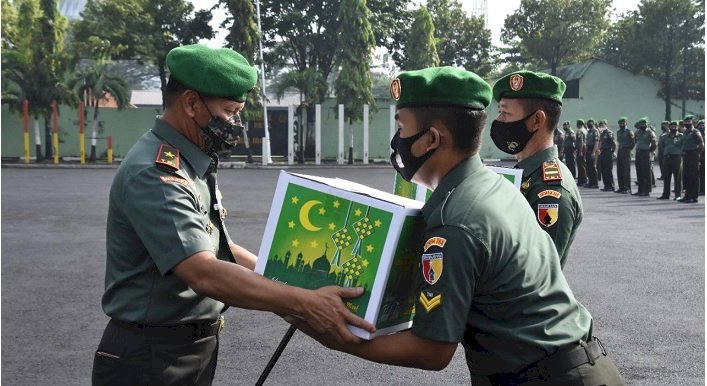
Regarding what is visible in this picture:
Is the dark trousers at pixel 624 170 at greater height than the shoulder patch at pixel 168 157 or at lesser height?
lesser

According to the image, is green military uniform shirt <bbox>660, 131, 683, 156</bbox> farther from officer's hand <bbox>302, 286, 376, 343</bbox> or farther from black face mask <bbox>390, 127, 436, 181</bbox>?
officer's hand <bbox>302, 286, 376, 343</bbox>

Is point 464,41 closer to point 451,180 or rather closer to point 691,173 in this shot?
point 691,173

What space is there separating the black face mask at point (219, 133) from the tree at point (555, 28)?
53612mm

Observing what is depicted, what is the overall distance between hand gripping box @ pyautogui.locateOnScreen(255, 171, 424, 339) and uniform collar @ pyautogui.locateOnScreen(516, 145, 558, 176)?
1.36 metres

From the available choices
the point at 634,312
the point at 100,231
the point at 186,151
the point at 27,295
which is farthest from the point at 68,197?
the point at 186,151

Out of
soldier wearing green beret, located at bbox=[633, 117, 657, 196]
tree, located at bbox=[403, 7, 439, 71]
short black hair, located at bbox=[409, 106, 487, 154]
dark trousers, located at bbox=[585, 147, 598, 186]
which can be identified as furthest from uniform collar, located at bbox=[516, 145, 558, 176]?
tree, located at bbox=[403, 7, 439, 71]

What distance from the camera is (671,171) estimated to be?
62.4 feet

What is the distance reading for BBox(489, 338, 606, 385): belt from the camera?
7.02 ft

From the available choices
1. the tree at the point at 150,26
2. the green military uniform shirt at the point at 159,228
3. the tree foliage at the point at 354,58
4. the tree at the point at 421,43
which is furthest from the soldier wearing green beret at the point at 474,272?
the tree at the point at 421,43

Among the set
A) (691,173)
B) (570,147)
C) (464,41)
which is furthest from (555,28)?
(691,173)

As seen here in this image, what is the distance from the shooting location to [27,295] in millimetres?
7086

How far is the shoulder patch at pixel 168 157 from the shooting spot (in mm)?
2514

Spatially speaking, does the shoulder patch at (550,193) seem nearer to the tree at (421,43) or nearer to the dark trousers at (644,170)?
the dark trousers at (644,170)

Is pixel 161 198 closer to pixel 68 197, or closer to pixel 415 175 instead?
pixel 415 175
